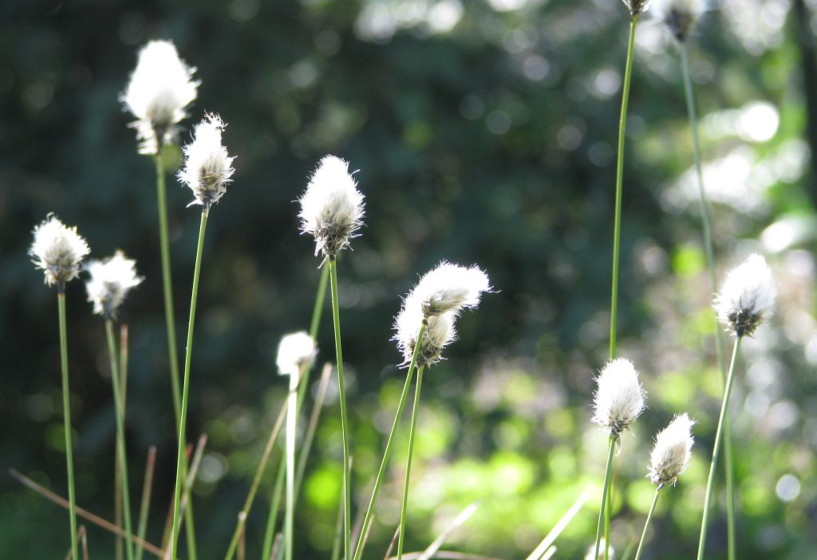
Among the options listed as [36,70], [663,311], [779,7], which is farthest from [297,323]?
[779,7]

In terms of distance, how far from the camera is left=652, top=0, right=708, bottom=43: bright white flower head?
1.03 metres

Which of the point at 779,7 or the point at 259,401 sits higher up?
the point at 779,7

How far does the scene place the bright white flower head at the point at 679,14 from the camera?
103 centimetres

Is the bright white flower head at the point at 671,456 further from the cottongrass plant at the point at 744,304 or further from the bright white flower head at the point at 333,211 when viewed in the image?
the bright white flower head at the point at 333,211

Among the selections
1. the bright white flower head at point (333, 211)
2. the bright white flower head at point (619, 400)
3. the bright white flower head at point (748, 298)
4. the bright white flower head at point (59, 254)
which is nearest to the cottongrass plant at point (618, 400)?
the bright white flower head at point (619, 400)

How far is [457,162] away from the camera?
317cm

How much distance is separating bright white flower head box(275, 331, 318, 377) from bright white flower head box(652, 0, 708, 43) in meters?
0.54

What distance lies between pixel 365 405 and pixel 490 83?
117 centimetres

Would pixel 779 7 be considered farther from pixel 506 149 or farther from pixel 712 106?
pixel 506 149

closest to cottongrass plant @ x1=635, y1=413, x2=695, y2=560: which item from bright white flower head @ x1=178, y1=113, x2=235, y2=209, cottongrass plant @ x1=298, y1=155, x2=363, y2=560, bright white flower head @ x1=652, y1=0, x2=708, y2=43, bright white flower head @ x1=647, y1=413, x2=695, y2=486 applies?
bright white flower head @ x1=647, y1=413, x2=695, y2=486

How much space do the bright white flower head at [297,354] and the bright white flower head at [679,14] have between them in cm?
54

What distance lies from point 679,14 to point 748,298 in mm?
426

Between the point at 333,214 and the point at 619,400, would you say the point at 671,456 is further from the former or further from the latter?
the point at 333,214

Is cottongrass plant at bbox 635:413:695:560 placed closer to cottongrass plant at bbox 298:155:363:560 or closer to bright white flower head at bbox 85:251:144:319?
cottongrass plant at bbox 298:155:363:560
